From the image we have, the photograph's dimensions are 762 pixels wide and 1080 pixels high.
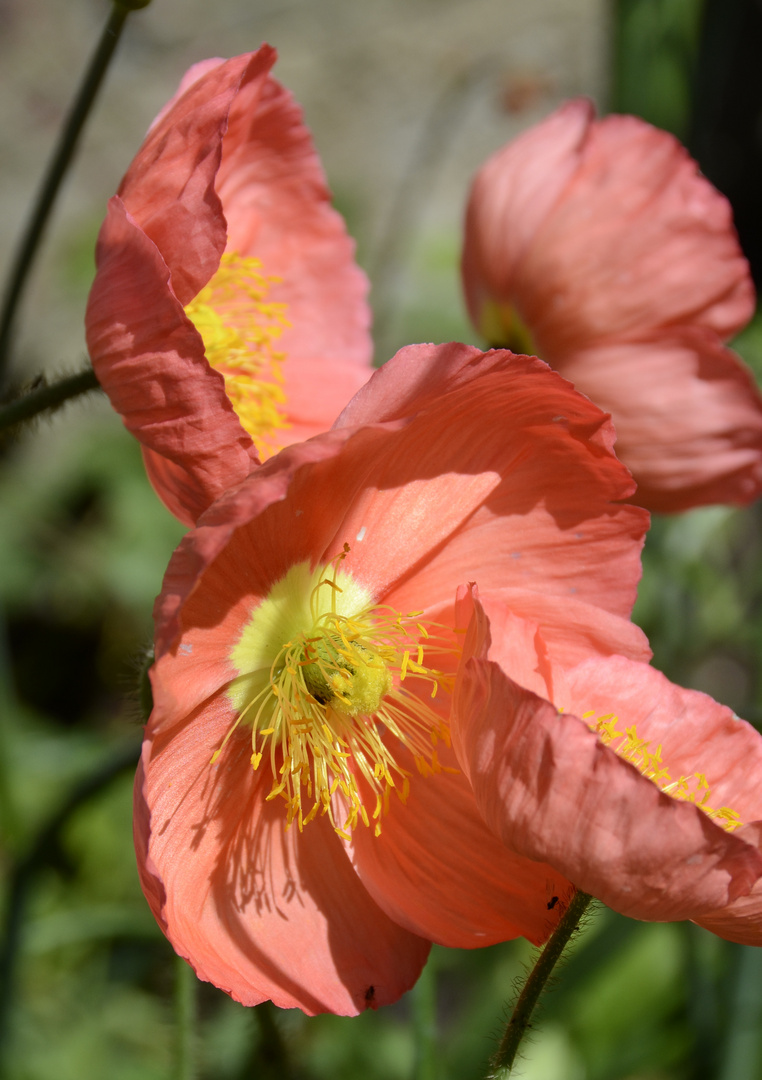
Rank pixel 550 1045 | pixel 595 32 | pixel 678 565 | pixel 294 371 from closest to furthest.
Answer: pixel 294 371 → pixel 550 1045 → pixel 678 565 → pixel 595 32

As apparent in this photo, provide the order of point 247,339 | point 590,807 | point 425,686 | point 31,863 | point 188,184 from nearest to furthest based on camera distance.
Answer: point 590,807 < point 188,184 < point 425,686 < point 247,339 < point 31,863

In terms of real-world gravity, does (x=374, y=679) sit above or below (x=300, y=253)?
below

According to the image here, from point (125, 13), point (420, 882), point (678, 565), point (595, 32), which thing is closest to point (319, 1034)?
point (678, 565)

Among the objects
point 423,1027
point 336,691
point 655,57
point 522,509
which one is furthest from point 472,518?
point 655,57

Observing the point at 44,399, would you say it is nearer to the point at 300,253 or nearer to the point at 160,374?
the point at 160,374

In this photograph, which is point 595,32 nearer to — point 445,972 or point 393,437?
point 445,972

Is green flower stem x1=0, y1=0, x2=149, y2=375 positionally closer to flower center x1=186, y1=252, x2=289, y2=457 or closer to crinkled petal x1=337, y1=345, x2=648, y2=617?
flower center x1=186, y1=252, x2=289, y2=457

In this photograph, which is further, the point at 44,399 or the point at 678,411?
the point at 678,411
